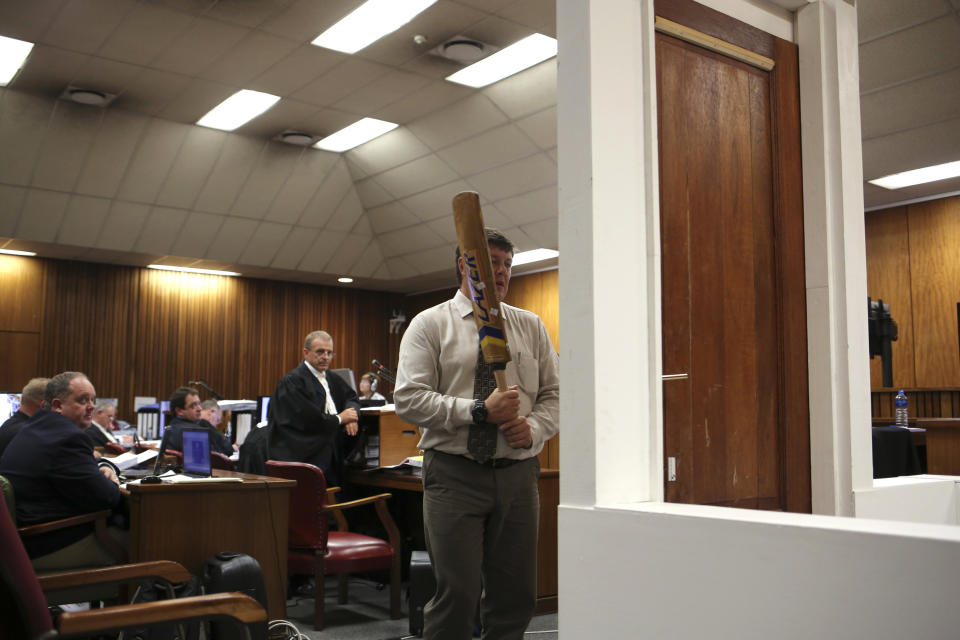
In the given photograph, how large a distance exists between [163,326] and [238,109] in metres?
4.31

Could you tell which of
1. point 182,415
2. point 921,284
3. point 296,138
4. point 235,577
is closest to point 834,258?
point 235,577

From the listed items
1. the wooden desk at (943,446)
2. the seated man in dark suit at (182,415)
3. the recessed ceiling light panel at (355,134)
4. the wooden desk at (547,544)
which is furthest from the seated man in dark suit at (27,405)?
the wooden desk at (943,446)

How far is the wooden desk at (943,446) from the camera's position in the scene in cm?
697

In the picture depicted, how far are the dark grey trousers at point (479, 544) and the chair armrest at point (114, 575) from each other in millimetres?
703

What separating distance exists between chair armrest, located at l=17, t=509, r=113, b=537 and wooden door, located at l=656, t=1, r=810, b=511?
2.89m

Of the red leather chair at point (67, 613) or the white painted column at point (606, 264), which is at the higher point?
the white painted column at point (606, 264)

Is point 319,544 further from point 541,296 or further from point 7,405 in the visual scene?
point 541,296

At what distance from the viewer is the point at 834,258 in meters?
2.31

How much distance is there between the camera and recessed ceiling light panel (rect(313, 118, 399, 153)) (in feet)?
32.3

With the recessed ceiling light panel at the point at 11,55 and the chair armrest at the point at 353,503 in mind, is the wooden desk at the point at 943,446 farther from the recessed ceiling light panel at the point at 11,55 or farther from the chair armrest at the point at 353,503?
the recessed ceiling light panel at the point at 11,55

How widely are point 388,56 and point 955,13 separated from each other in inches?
178

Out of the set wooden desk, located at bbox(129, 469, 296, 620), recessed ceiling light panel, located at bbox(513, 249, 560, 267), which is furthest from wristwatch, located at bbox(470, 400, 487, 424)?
recessed ceiling light panel, located at bbox(513, 249, 560, 267)

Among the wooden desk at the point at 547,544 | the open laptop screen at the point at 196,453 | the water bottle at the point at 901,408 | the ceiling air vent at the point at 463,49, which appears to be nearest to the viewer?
the open laptop screen at the point at 196,453

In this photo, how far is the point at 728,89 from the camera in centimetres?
223
